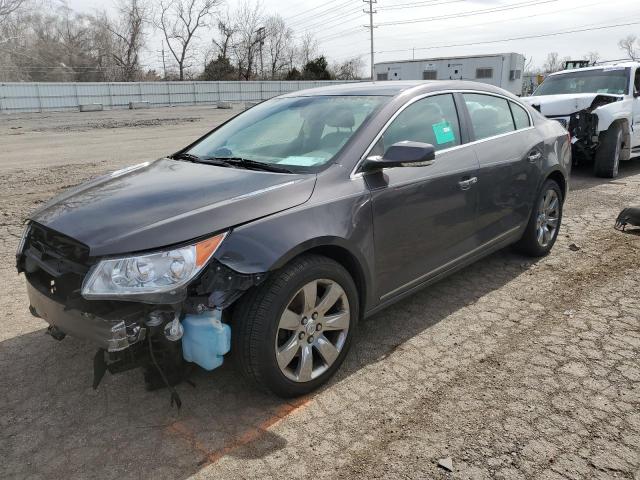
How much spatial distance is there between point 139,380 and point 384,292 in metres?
1.57

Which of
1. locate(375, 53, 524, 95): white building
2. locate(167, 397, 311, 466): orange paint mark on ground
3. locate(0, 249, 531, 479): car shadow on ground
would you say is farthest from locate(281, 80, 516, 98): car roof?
locate(375, 53, 524, 95): white building

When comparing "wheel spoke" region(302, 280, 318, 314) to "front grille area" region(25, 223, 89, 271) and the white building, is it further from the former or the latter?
the white building

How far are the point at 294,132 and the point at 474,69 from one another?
85.4 ft

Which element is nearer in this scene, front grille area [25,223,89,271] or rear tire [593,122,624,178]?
front grille area [25,223,89,271]

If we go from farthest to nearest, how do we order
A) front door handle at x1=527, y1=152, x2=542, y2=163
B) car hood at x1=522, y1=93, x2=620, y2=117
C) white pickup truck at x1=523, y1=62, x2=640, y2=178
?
car hood at x1=522, y1=93, x2=620, y2=117, white pickup truck at x1=523, y1=62, x2=640, y2=178, front door handle at x1=527, y1=152, x2=542, y2=163

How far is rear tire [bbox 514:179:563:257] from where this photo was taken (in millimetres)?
4734

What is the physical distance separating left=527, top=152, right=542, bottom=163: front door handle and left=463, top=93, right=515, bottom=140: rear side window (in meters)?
0.27

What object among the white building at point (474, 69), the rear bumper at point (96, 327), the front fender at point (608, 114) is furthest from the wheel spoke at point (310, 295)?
the white building at point (474, 69)

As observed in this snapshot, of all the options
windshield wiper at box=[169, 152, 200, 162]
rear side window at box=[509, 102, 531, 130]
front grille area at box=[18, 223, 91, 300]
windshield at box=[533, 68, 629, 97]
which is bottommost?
front grille area at box=[18, 223, 91, 300]

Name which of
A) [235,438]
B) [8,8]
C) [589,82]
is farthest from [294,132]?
[8,8]

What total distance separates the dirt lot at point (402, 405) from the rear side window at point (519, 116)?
1.42 m

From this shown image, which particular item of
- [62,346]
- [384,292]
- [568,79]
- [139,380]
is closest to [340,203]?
[384,292]

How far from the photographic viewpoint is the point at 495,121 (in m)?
4.36

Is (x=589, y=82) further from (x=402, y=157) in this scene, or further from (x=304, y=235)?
(x=304, y=235)
